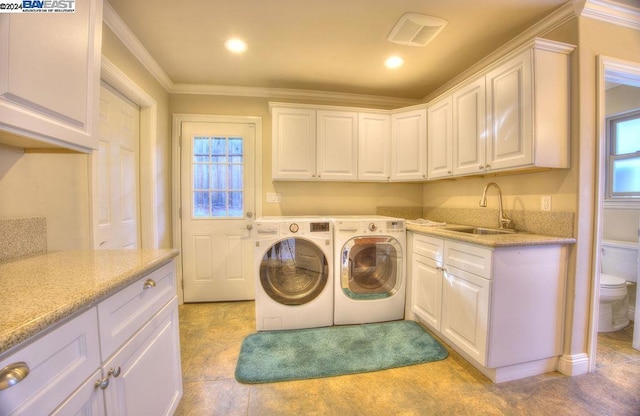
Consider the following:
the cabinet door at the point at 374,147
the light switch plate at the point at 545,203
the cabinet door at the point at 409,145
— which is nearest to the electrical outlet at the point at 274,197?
the cabinet door at the point at 374,147

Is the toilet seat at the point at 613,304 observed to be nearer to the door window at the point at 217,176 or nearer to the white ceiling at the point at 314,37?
the white ceiling at the point at 314,37

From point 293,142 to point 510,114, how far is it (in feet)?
5.67

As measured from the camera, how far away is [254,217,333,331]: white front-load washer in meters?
2.02

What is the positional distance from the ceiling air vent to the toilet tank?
260 cm

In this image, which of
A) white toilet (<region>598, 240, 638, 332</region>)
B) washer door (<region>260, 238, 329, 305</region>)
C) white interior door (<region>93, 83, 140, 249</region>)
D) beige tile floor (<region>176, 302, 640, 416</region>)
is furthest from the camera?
washer door (<region>260, 238, 329, 305</region>)

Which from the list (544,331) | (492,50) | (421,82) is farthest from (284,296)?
(492,50)

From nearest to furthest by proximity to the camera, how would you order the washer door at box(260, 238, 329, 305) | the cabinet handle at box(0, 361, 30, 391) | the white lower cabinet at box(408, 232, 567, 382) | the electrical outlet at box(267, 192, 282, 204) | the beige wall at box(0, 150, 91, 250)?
the cabinet handle at box(0, 361, 30, 391)
the beige wall at box(0, 150, 91, 250)
the white lower cabinet at box(408, 232, 567, 382)
the washer door at box(260, 238, 329, 305)
the electrical outlet at box(267, 192, 282, 204)

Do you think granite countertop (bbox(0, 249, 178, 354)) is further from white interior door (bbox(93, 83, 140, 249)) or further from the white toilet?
the white toilet

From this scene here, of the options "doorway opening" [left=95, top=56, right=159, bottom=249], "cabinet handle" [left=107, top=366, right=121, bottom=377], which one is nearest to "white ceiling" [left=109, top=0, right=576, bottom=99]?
"doorway opening" [left=95, top=56, right=159, bottom=249]

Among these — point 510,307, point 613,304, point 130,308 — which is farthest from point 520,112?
point 130,308

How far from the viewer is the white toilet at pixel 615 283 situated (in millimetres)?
1930

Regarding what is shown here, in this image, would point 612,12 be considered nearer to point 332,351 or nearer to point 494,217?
point 494,217

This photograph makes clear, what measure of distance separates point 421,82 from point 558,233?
71.6 inches

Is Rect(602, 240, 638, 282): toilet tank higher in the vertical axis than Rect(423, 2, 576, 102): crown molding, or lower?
lower
